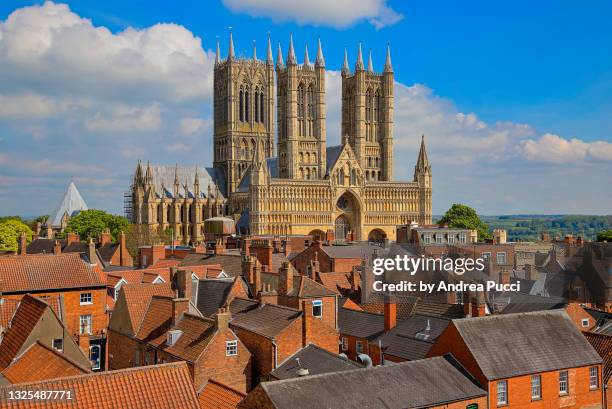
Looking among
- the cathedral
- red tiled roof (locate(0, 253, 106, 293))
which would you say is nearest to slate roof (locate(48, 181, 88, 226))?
the cathedral

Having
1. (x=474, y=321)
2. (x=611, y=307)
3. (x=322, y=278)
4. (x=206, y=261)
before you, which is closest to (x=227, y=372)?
(x=474, y=321)

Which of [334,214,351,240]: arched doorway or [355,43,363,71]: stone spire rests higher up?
[355,43,363,71]: stone spire

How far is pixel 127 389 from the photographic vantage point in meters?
23.7

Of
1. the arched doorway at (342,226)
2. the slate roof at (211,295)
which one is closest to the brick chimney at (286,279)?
the slate roof at (211,295)

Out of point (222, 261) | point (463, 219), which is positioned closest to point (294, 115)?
point (463, 219)

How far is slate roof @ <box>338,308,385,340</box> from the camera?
135ft

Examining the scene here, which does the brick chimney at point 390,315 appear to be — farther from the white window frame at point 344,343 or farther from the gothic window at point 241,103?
the gothic window at point 241,103

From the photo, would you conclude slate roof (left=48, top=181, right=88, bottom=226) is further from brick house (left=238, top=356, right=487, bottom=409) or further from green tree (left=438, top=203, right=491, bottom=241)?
brick house (left=238, top=356, right=487, bottom=409)

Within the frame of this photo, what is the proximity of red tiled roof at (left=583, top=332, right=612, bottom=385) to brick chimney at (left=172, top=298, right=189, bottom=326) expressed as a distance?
20.9 meters

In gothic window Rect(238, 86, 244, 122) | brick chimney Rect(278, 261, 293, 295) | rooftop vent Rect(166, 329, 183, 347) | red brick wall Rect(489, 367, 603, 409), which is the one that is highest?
gothic window Rect(238, 86, 244, 122)

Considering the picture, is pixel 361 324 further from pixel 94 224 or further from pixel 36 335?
pixel 94 224

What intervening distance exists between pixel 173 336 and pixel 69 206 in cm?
12902

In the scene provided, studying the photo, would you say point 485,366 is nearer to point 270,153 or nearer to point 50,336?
point 50,336

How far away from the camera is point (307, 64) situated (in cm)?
14975
